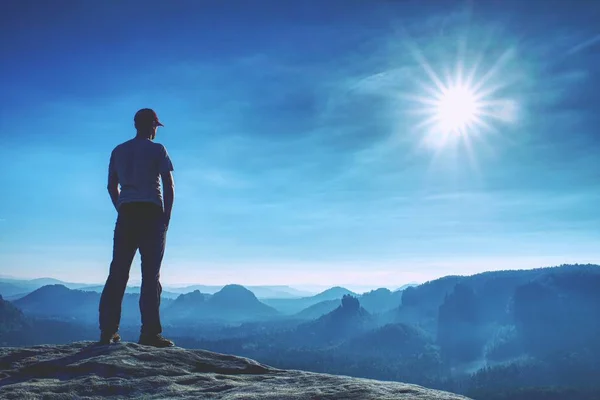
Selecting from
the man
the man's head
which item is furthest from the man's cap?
the man

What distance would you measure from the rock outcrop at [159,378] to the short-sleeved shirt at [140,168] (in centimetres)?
336

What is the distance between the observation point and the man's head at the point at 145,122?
10.6m

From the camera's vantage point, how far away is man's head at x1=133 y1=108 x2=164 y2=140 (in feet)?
34.6

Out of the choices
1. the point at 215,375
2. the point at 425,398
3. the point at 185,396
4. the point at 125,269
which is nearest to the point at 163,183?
the point at 125,269

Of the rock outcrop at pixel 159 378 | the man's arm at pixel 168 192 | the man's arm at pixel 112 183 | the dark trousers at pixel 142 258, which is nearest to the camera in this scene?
the rock outcrop at pixel 159 378

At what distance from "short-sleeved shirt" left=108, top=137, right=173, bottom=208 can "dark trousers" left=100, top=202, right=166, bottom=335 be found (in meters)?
0.22

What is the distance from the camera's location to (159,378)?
22.7 ft

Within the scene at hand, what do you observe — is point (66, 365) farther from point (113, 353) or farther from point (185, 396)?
point (185, 396)

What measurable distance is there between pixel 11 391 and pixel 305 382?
425cm

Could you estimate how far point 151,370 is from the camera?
7285 mm

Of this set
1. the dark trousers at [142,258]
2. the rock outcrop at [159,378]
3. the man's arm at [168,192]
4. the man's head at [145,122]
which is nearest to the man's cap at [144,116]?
the man's head at [145,122]

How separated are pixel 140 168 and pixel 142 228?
4.67 feet

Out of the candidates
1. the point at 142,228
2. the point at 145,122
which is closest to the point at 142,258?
the point at 142,228

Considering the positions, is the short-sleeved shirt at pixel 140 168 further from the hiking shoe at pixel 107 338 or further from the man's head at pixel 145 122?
the hiking shoe at pixel 107 338
